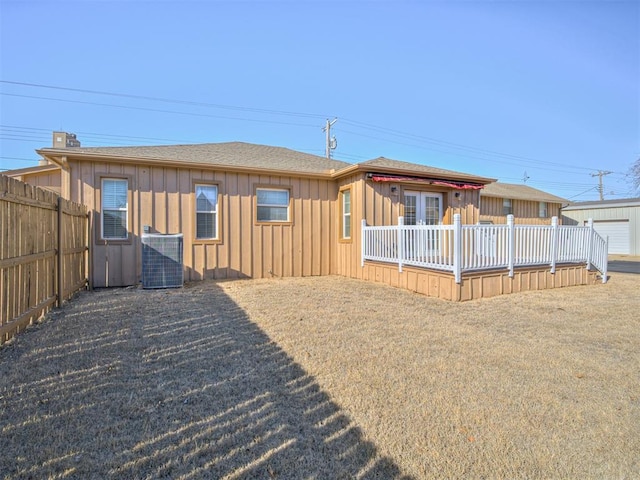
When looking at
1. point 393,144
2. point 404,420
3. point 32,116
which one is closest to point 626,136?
point 393,144

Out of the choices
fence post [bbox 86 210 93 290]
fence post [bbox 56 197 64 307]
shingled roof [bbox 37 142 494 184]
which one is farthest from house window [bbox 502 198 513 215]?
fence post [bbox 56 197 64 307]

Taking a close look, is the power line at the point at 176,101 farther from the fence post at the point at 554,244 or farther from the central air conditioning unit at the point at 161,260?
the fence post at the point at 554,244

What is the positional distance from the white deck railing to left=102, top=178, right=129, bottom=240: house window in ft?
18.3

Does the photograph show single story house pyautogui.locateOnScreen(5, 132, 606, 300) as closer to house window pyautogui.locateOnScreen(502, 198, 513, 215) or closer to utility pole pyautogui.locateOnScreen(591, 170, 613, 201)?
house window pyautogui.locateOnScreen(502, 198, 513, 215)

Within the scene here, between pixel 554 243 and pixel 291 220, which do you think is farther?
pixel 291 220

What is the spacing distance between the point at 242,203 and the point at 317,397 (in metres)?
6.74

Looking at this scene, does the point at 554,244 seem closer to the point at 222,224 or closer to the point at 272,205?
the point at 272,205

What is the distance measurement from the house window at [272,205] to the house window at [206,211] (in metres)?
1.06

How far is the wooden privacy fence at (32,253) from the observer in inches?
136

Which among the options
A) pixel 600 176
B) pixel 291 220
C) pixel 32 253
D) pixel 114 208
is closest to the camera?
pixel 32 253

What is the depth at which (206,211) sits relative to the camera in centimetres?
831

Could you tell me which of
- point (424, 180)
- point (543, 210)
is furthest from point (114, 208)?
point (543, 210)

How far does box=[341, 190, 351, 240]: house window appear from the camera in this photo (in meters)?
9.24

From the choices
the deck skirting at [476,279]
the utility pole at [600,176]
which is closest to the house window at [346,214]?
the deck skirting at [476,279]
